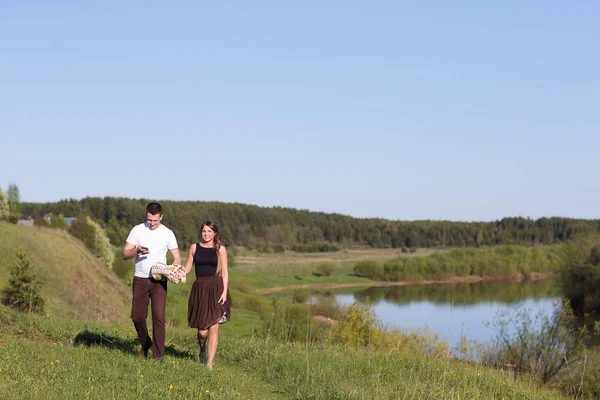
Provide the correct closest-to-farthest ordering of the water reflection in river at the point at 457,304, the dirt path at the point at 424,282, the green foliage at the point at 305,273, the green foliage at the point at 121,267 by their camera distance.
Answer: the water reflection in river at the point at 457,304, the green foliage at the point at 121,267, the dirt path at the point at 424,282, the green foliage at the point at 305,273

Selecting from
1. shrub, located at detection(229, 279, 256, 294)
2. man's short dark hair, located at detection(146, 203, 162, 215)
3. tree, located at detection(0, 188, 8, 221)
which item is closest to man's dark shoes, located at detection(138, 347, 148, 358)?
man's short dark hair, located at detection(146, 203, 162, 215)

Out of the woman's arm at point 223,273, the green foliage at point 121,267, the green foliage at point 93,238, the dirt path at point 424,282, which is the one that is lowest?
the dirt path at point 424,282

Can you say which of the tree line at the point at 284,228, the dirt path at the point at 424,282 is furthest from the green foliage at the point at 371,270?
the tree line at the point at 284,228

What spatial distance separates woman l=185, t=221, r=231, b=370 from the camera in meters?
9.38

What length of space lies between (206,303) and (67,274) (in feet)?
108

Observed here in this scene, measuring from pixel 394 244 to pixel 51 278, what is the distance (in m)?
164

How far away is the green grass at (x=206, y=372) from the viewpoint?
7277mm

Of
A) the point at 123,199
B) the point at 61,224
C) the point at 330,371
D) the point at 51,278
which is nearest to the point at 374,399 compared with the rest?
the point at 330,371

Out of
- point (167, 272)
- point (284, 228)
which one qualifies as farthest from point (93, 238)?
point (284, 228)

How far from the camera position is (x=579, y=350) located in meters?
29.8

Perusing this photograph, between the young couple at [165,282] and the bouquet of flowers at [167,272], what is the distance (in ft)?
0.42

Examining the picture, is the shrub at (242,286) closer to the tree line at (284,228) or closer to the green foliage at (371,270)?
the green foliage at (371,270)

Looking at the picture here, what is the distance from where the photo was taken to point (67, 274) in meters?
39.7

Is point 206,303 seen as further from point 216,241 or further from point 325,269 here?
point 325,269
